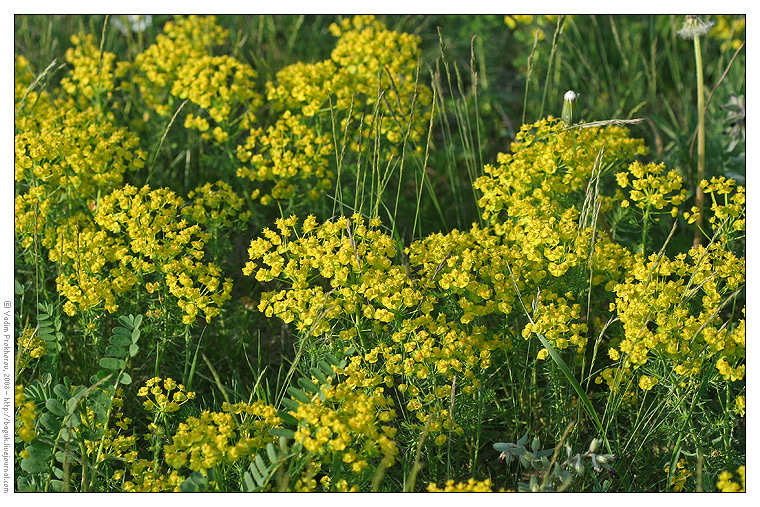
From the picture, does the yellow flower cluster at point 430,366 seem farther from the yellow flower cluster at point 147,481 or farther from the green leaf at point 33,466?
the green leaf at point 33,466

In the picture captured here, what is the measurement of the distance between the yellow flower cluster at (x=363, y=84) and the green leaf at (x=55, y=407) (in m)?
1.76

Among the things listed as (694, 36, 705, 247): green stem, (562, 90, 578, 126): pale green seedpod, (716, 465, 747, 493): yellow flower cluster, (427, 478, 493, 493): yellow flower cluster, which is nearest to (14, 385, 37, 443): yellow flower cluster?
(427, 478, 493, 493): yellow flower cluster

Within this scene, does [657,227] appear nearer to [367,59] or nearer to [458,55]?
[367,59]

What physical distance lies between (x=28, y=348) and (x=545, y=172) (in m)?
2.22

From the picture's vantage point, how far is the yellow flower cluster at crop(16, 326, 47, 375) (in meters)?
2.63

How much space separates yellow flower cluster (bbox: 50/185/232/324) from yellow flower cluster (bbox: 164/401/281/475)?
0.46 meters

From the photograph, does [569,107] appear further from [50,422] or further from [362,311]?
[50,422]

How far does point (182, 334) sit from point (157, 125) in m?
1.67

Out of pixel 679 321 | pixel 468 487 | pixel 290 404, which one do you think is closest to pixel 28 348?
pixel 290 404

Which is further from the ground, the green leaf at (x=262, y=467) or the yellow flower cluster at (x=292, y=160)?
the yellow flower cluster at (x=292, y=160)

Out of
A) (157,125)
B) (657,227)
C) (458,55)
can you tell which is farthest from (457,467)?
(458,55)

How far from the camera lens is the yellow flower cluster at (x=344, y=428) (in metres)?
2.15

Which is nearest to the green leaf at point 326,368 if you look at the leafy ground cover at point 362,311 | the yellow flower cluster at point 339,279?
the leafy ground cover at point 362,311

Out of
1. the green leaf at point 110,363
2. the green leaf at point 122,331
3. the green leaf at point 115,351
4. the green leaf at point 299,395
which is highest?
the green leaf at point 122,331
